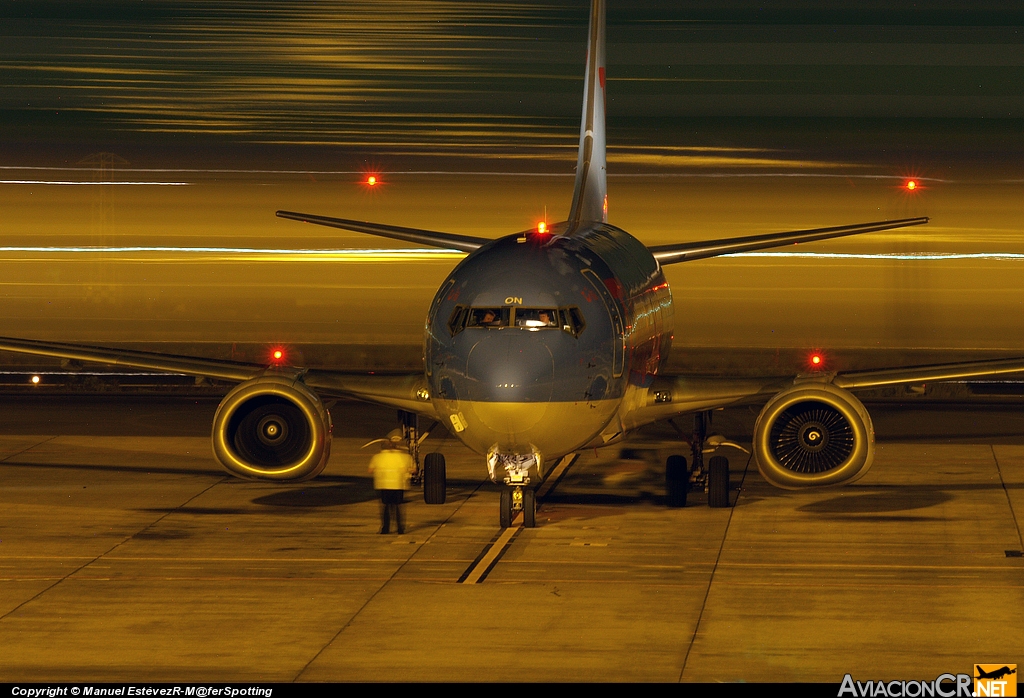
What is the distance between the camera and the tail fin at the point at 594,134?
96.8ft

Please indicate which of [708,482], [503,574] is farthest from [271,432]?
[708,482]

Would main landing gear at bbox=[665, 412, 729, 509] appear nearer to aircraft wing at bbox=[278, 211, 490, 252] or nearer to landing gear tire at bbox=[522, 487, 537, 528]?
landing gear tire at bbox=[522, 487, 537, 528]

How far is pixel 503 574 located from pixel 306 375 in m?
5.91

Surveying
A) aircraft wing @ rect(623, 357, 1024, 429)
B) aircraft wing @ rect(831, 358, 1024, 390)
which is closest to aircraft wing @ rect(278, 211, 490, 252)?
aircraft wing @ rect(623, 357, 1024, 429)

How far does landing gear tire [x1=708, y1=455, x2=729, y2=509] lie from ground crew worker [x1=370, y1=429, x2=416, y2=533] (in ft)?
15.1

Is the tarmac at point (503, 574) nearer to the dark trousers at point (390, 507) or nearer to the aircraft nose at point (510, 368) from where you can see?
the dark trousers at point (390, 507)

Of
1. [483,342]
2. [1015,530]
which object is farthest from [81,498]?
[1015,530]

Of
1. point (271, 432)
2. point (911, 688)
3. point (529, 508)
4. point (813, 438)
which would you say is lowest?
point (911, 688)

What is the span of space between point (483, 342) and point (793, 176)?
56.8m

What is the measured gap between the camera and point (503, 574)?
2044 centimetres

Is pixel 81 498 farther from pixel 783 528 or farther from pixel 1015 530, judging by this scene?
pixel 1015 530

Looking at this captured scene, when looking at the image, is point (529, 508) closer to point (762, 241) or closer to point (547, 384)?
point (547, 384)

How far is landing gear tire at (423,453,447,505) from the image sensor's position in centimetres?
2486

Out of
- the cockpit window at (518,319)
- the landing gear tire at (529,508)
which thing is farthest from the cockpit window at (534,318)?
the landing gear tire at (529,508)
